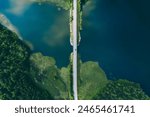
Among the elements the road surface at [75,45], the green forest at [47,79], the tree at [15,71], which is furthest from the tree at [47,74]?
the road surface at [75,45]

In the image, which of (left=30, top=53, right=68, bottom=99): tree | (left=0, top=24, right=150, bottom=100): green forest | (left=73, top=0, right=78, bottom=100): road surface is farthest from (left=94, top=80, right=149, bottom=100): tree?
(left=30, top=53, right=68, bottom=99): tree

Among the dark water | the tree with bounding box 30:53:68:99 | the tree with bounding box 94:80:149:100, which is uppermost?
the dark water

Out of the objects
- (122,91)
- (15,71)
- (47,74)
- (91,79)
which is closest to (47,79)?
(47,74)

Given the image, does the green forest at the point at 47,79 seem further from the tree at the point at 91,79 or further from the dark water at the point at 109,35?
the dark water at the point at 109,35

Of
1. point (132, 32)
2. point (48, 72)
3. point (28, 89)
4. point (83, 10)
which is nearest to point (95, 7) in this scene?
point (83, 10)

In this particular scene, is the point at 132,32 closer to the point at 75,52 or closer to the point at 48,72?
the point at 75,52

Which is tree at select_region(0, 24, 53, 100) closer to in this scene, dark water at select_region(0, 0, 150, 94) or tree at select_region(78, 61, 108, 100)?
dark water at select_region(0, 0, 150, 94)
